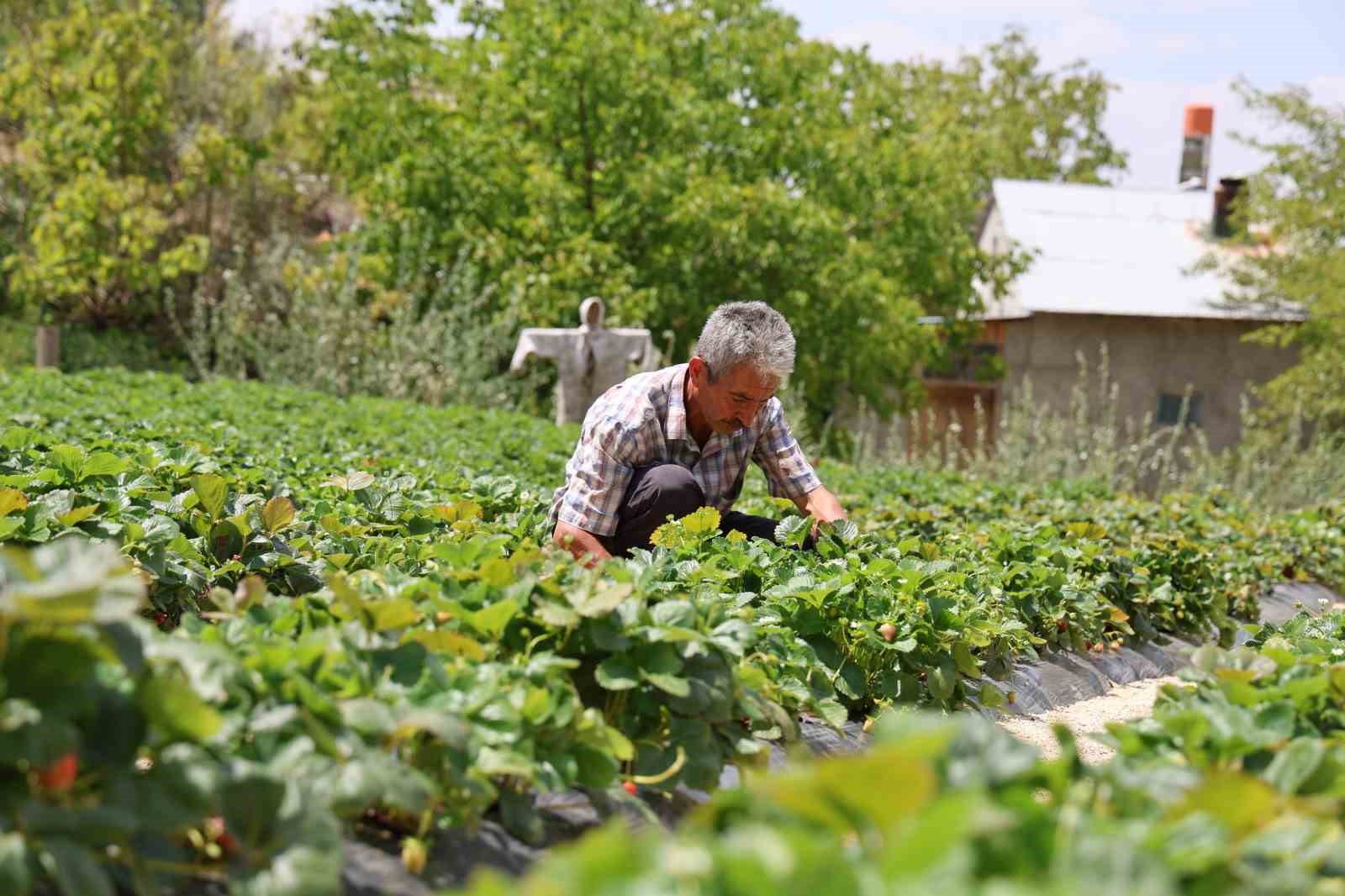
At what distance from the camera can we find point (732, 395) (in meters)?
4.45

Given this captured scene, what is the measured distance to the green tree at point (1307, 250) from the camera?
2070 cm

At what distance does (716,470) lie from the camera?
4922mm

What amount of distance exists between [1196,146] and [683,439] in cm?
3177

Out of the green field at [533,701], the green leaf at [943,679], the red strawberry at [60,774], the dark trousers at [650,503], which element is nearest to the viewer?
the green field at [533,701]

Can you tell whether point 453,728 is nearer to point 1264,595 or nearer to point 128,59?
point 1264,595

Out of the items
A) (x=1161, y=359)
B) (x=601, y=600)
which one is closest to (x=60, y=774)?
(x=601, y=600)

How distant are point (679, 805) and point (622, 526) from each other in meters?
1.97

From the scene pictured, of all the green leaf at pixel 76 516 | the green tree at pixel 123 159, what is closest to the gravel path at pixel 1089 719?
the green leaf at pixel 76 516

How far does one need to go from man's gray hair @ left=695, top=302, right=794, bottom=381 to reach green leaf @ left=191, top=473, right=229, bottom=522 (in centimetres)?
155

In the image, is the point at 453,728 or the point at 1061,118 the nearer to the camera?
the point at 453,728

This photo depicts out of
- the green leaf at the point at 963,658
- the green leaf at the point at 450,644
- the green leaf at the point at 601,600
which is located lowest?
the green leaf at the point at 963,658

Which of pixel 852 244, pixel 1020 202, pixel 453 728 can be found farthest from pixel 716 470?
pixel 1020 202

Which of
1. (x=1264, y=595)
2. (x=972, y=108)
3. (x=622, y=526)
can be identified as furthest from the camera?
(x=972, y=108)

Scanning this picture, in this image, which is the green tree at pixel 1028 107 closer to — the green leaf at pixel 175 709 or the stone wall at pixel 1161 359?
the stone wall at pixel 1161 359
